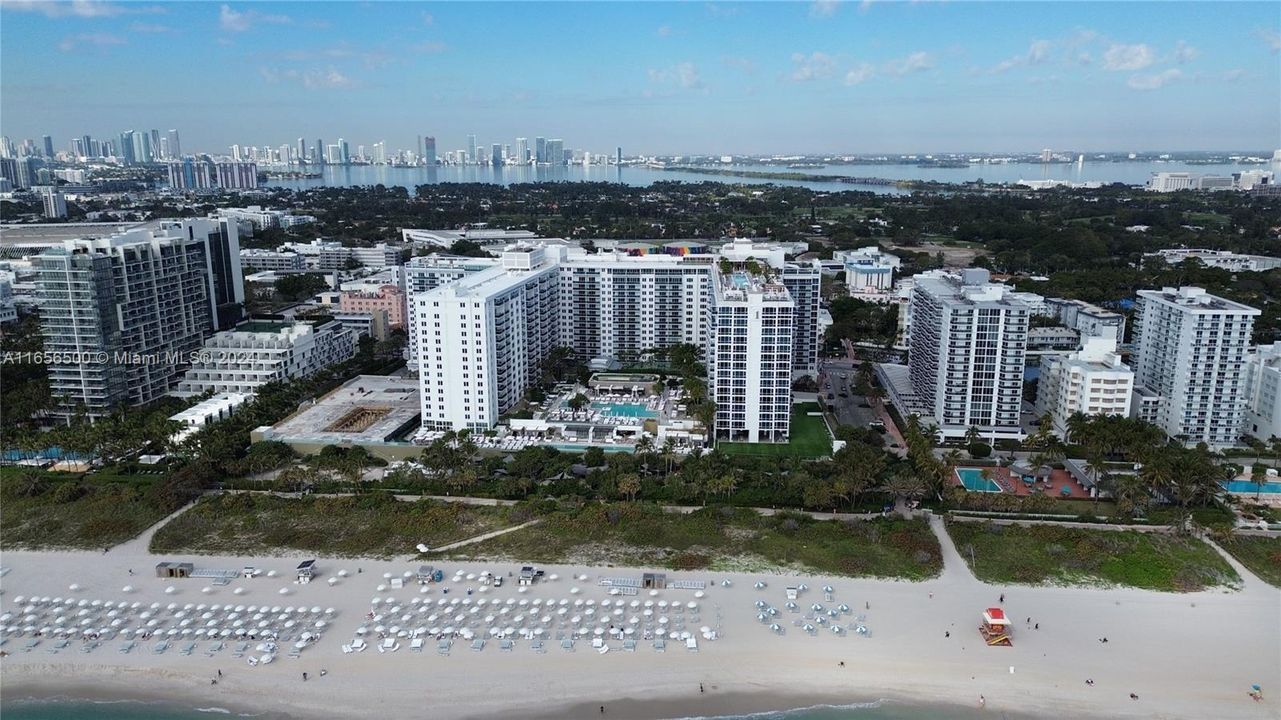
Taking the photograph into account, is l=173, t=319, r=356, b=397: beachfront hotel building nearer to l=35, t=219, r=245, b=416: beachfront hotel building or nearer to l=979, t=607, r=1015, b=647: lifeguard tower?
l=35, t=219, r=245, b=416: beachfront hotel building

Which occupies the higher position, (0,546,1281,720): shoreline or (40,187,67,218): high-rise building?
(40,187,67,218): high-rise building

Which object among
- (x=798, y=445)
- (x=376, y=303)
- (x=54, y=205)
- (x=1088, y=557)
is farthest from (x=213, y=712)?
(x=54, y=205)

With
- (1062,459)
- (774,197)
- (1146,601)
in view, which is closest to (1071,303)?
(1062,459)

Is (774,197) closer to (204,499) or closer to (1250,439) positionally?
(1250,439)

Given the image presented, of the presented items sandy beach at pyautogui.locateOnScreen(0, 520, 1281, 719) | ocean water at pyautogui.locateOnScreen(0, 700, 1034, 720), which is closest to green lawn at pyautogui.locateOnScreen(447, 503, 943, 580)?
sandy beach at pyautogui.locateOnScreen(0, 520, 1281, 719)

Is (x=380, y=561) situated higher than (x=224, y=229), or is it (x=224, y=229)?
(x=224, y=229)

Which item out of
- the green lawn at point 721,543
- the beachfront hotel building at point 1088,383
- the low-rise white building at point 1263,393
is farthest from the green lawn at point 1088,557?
the low-rise white building at point 1263,393

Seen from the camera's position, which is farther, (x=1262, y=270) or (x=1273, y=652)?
(x=1262, y=270)

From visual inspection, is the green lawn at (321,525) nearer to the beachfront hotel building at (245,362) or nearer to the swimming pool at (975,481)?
the beachfront hotel building at (245,362)
